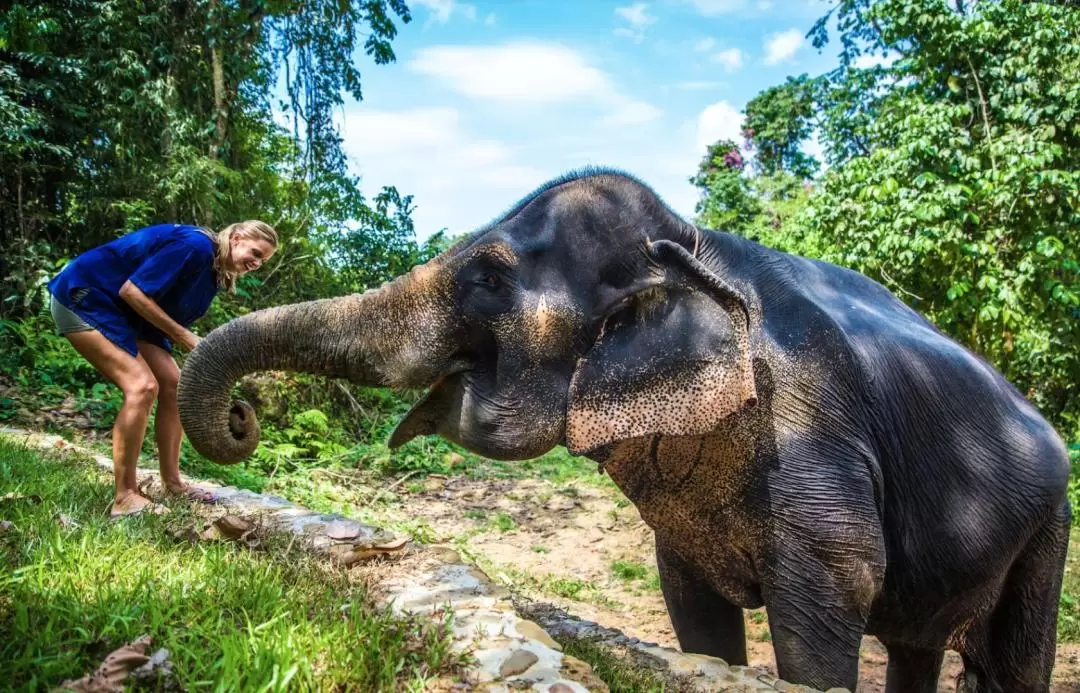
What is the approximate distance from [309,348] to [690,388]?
3.62 ft

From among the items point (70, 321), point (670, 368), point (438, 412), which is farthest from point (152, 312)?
point (670, 368)

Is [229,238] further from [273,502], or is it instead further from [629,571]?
[629,571]

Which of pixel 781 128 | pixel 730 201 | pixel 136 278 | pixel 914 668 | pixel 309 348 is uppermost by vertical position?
pixel 781 128

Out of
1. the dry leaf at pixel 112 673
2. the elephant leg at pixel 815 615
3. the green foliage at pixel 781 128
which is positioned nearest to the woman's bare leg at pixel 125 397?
the dry leaf at pixel 112 673

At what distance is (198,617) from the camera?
2.03 m

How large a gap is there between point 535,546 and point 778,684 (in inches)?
170

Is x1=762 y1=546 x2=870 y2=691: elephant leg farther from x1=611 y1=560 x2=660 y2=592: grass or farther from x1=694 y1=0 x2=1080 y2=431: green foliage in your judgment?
x1=694 y1=0 x2=1080 y2=431: green foliage

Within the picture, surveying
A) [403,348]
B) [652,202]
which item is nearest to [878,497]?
[652,202]

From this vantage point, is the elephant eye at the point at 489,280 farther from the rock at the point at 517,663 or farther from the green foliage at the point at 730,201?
the green foliage at the point at 730,201

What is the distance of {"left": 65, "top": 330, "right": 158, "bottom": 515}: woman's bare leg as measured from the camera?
356 centimetres

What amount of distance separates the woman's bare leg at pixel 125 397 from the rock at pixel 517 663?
224 centimetres

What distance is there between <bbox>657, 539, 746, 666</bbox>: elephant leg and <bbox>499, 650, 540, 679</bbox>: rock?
1.19 m

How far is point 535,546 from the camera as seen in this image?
6.54 metres

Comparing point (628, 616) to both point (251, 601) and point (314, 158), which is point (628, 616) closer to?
point (251, 601)
